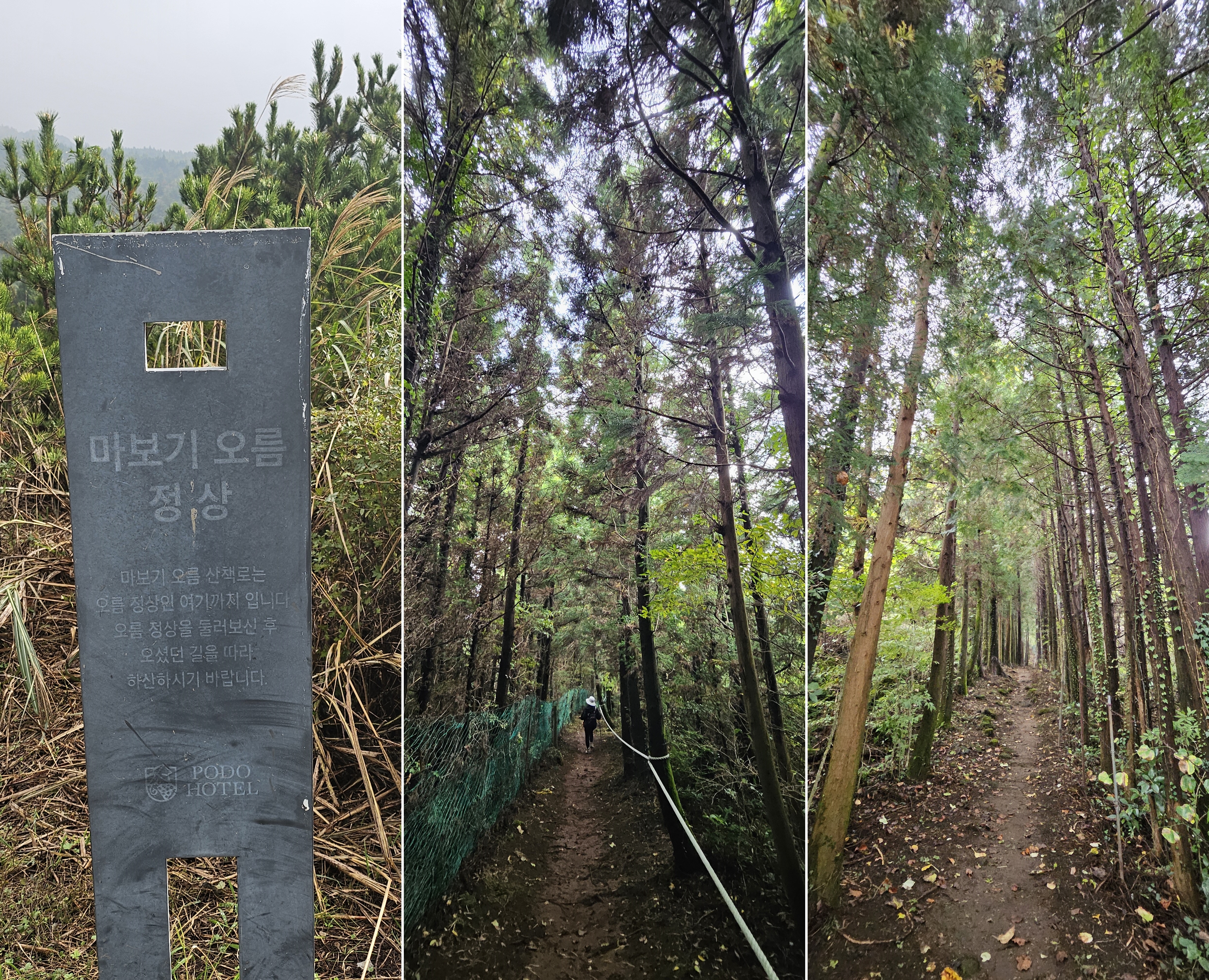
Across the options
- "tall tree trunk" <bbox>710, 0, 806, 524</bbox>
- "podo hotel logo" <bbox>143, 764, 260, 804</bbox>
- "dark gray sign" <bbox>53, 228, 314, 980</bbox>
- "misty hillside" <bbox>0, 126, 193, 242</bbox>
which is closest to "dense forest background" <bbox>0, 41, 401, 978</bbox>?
"misty hillside" <bbox>0, 126, 193, 242</bbox>

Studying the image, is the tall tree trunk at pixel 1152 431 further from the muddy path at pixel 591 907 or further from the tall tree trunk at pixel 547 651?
the tall tree trunk at pixel 547 651

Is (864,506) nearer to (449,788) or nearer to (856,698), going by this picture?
(856,698)

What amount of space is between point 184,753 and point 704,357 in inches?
76.7

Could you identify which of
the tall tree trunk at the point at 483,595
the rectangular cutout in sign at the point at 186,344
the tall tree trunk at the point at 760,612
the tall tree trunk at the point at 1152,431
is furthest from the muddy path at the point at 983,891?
the rectangular cutout in sign at the point at 186,344

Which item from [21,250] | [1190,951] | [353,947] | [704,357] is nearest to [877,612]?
[704,357]

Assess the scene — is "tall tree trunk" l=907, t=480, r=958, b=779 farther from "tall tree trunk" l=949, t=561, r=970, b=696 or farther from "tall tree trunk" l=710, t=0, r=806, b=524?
"tall tree trunk" l=710, t=0, r=806, b=524

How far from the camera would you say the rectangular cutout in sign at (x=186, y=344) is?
9.75ft

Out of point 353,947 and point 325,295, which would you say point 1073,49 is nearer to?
point 325,295

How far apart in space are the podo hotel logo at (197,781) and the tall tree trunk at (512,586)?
931 millimetres

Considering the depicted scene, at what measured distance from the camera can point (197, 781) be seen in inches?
69.7

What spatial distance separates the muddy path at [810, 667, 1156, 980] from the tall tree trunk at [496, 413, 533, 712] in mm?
1327

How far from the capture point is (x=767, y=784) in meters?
1.49

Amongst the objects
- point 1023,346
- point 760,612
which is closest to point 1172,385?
point 1023,346

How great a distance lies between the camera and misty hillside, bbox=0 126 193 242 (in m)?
4.57
